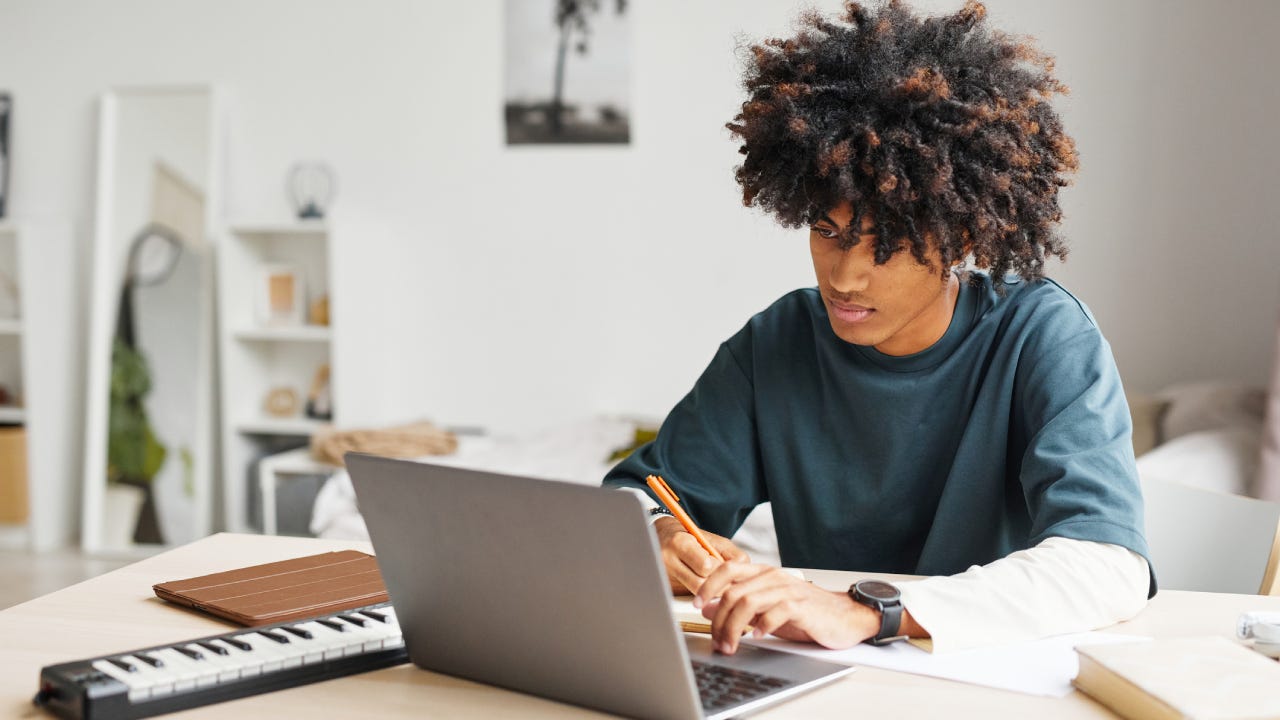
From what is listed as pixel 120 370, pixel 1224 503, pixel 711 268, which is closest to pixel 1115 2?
pixel 711 268

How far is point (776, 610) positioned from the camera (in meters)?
1.02

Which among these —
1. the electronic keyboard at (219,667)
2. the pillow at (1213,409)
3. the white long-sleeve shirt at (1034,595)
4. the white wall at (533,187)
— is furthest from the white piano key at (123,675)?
the white wall at (533,187)

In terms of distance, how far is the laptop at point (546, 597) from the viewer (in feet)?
2.73

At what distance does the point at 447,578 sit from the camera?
0.96m

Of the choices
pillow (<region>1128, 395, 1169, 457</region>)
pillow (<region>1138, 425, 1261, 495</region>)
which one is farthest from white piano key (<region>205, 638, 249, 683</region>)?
pillow (<region>1128, 395, 1169, 457</region>)

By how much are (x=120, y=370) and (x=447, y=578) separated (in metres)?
3.71

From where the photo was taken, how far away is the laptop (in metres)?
0.83

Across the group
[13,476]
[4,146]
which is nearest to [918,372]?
A: [13,476]

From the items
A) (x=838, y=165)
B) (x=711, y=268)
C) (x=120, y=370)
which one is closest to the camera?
(x=838, y=165)

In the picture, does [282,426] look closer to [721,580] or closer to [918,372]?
[918,372]

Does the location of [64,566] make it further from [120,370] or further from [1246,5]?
[1246,5]

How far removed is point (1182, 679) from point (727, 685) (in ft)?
1.10

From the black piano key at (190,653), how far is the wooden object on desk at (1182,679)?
2.32 feet

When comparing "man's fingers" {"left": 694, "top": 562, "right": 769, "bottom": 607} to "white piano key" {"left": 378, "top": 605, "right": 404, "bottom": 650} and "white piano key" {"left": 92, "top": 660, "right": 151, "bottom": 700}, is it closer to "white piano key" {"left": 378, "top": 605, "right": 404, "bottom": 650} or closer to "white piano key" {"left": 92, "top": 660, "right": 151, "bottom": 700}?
"white piano key" {"left": 378, "top": 605, "right": 404, "bottom": 650}
